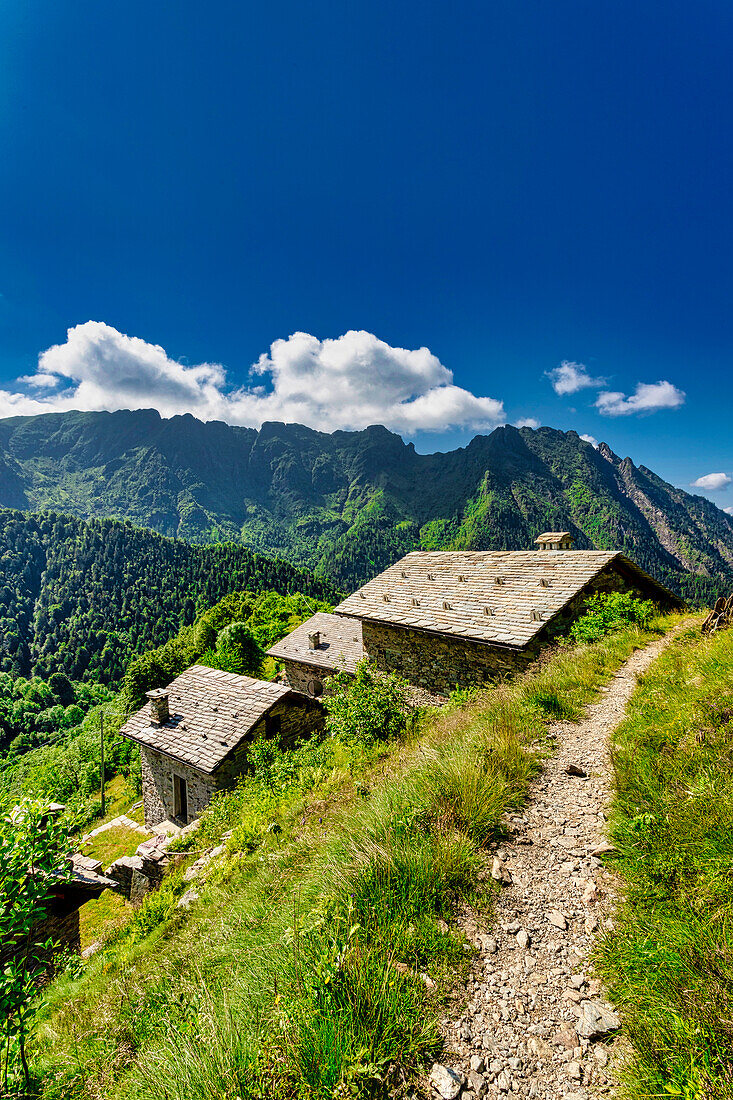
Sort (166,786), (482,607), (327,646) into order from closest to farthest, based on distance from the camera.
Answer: (482,607)
(166,786)
(327,646)

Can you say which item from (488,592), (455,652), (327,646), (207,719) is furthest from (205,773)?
(327,646)

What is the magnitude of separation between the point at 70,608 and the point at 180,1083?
15812cm

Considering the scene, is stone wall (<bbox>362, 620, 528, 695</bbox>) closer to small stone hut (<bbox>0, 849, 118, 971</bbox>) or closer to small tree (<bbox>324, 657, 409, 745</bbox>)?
small tree (<bbox>324, 657, 409, 745</bbox>)

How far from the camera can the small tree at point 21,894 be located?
12.9 ft

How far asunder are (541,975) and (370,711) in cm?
704

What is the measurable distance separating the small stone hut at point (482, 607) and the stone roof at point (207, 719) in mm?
4926

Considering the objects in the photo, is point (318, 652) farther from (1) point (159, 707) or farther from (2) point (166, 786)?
(2) point (166, 786)

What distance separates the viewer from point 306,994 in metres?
2.56

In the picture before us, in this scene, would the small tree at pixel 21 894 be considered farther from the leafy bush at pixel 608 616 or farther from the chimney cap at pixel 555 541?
the chimney cap at pixel 555 541

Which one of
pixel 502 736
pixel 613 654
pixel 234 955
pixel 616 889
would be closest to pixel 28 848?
pixel 234 955

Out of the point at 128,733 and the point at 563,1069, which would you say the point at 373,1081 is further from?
the point at 128,733

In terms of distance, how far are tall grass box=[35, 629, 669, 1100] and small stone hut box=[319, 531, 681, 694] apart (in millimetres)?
4287

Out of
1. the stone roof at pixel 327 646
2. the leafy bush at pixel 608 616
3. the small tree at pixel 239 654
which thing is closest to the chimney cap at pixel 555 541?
the leafy bush at pixel 608 616

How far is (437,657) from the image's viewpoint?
11.5m
